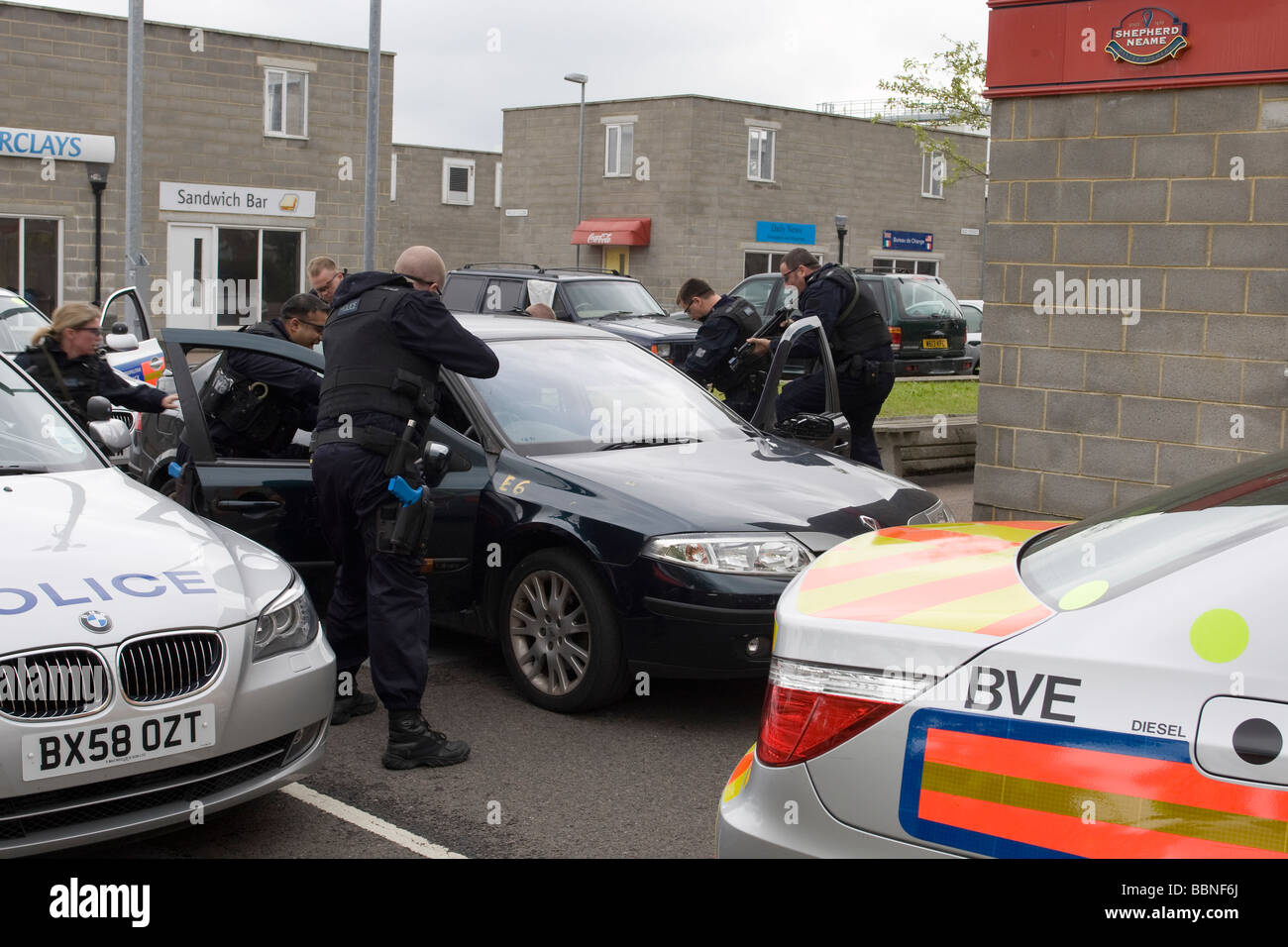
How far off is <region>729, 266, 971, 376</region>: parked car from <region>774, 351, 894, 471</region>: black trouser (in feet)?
33.5

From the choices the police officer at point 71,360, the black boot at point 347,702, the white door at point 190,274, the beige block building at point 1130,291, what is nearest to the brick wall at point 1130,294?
the beige block building at point 1130,291

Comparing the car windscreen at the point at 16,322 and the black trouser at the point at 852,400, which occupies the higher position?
the car windscreen at the point at 16,322

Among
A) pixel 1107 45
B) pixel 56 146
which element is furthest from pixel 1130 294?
pixel 56 146

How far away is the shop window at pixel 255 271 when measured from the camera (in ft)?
89.0

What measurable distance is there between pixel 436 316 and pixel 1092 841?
132 inches

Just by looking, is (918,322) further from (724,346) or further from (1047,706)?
(1047,706)

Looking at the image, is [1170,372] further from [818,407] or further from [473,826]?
[473,826]

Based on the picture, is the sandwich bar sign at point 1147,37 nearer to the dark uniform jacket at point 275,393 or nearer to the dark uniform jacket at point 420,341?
the dark uniform jacket at point 420,341

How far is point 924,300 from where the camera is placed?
66.5ft

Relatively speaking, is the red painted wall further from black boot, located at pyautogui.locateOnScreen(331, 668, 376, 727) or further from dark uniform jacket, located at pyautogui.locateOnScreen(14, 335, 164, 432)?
dark uniform jacket, located at pyautogui.locateOnScreen(14, 335, 164, 432)

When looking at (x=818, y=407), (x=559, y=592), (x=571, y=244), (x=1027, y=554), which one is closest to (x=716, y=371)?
(x=818, y=407)

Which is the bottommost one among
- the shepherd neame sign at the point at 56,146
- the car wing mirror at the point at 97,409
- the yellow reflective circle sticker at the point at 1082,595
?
the yellow reflective circle sticker at the point at 1082,595

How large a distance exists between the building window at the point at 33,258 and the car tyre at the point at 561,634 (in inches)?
861
